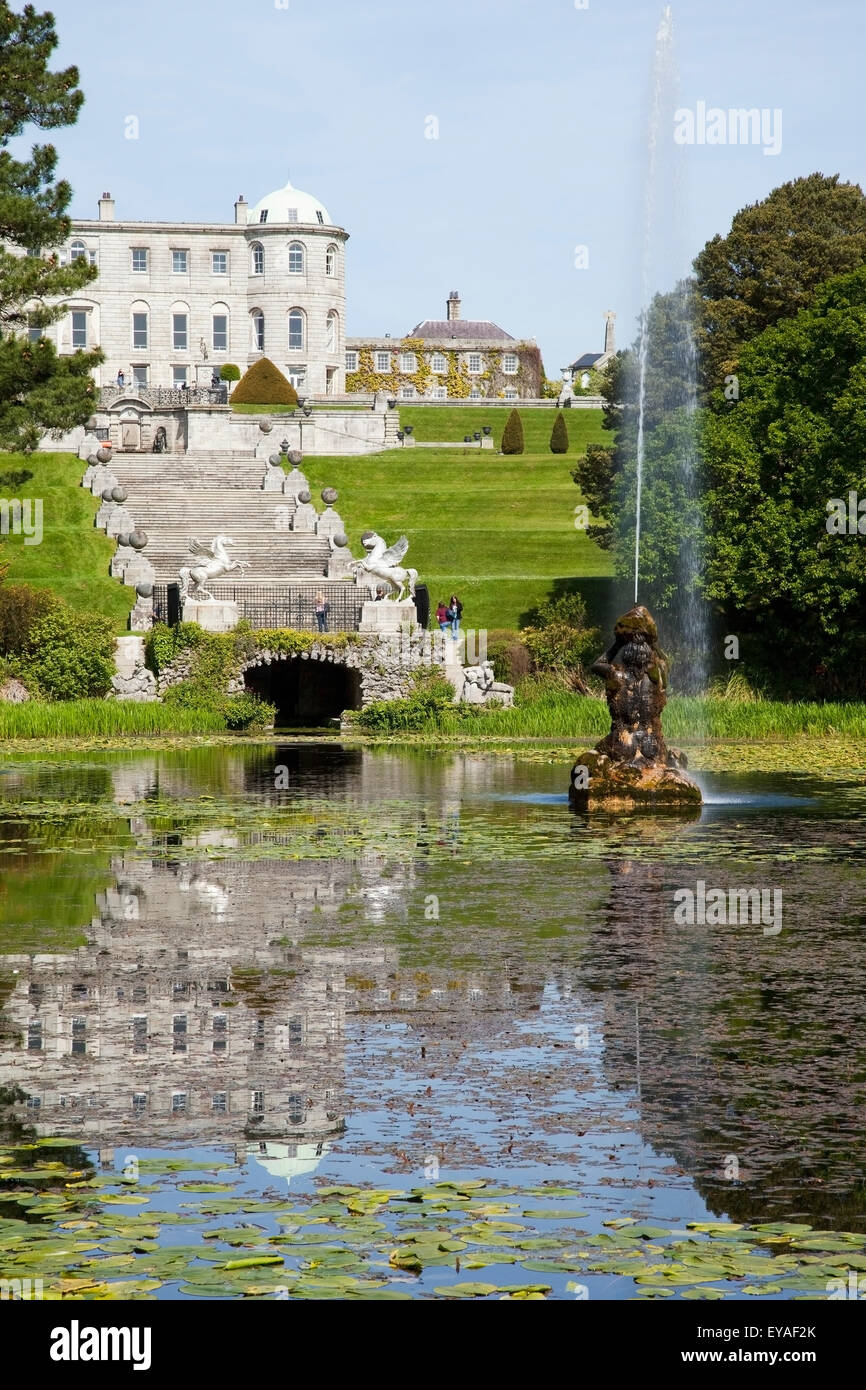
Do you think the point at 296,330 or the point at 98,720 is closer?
the point at 98,720

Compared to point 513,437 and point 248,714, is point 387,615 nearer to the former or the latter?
point 248,714

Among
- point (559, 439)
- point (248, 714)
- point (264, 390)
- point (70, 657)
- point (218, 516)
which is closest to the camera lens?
point (248, 714)

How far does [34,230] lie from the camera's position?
39.5m

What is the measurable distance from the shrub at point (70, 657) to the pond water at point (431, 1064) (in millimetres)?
20351

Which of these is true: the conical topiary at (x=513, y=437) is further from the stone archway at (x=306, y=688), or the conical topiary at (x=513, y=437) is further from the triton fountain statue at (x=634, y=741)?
the triton fountain statue at (x=634, y=741)

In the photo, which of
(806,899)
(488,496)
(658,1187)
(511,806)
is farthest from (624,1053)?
(488,496)

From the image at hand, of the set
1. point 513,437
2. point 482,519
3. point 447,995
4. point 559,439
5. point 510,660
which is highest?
point 513,437

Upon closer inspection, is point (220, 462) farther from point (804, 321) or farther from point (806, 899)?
point (806, 899)

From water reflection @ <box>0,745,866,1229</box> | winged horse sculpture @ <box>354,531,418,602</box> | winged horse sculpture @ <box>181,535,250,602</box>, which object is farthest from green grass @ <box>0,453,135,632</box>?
water reflection @ <box>0,745,866,1229</box>

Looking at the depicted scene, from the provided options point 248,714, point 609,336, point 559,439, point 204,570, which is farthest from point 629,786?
point 609,336

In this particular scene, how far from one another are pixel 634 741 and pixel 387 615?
19.0 m

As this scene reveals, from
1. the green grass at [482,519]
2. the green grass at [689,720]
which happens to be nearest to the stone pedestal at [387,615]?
the green grass at [689,720]

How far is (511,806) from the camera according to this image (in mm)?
25141

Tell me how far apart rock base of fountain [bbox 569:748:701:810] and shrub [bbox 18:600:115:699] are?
18.8 meters
